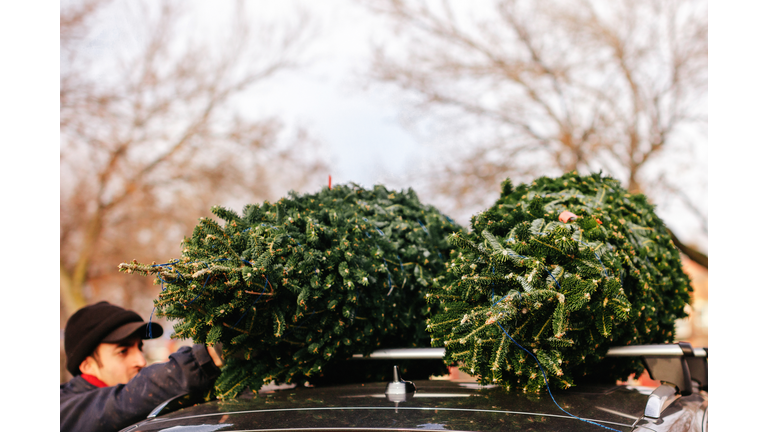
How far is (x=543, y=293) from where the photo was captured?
1610mm

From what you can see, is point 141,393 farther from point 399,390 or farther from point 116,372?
point 399,390

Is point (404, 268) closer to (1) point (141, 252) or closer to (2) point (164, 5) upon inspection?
(1) point (141, 252)

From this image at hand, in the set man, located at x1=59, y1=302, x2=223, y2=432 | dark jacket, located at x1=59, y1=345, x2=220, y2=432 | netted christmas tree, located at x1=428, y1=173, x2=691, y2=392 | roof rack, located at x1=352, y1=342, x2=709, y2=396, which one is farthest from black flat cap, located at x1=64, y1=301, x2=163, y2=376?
netted christmas tree, located at x1=428, y1=173, x2=691, y2=392

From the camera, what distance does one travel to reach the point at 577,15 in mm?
10375

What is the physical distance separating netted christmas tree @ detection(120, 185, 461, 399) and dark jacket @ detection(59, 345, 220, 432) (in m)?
0.27

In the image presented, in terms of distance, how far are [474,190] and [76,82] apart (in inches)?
342

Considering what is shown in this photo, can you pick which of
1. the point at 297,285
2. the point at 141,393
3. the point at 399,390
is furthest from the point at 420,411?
the point at 141,393

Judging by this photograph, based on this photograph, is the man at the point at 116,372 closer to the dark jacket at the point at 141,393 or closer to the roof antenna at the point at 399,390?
the dark jacket at the point at 141,393

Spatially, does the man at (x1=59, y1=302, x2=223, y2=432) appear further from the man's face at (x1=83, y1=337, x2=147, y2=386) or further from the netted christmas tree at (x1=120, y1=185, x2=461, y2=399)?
the netted christmas tree at (x1=120, y1=185, x2=461, y2=399)

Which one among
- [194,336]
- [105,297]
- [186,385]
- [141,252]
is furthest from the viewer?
[105,297]

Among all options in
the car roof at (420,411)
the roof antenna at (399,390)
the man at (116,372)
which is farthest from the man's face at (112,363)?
the roof antenna at (399,390)

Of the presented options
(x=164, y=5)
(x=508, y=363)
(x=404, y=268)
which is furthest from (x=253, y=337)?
(x=164, y=5)

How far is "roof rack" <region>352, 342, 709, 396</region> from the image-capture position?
1892 mm

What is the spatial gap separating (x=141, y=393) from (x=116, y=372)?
1014 millimetres
